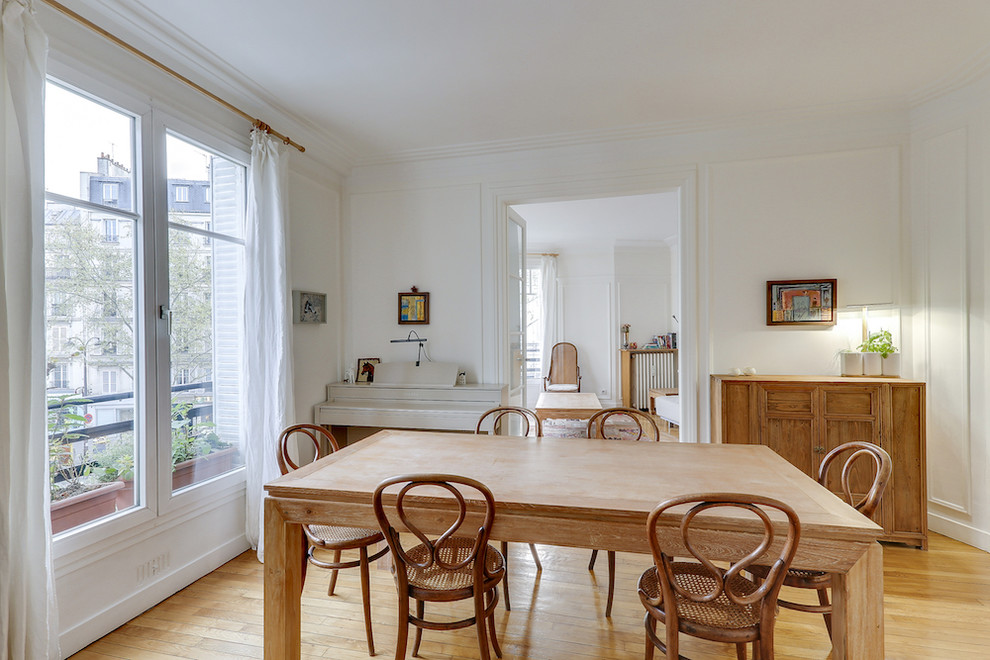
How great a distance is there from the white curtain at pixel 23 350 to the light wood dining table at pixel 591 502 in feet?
2.88

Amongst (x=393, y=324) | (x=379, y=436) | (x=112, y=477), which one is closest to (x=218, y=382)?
(x=112, y=477)

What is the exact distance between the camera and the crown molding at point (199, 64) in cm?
231

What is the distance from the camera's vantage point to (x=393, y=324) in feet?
14.6

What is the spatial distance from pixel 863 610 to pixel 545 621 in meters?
1.30

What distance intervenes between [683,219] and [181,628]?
3.91m

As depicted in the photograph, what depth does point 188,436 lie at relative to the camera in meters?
2.87

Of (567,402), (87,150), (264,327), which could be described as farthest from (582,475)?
(567,402)

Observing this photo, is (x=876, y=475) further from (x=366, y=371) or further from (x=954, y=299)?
(x=366, y=371)

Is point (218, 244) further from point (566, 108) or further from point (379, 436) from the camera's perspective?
point (566, 108)

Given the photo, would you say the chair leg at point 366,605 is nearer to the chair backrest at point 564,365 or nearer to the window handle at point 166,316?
the window handle at point 166,316

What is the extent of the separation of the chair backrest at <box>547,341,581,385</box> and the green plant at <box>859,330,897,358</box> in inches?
182

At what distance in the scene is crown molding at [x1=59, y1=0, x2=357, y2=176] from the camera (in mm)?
2311

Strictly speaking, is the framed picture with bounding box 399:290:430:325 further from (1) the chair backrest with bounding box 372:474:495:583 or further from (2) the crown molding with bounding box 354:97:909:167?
(1) the chair backrest with bounding box 372:474:495:583

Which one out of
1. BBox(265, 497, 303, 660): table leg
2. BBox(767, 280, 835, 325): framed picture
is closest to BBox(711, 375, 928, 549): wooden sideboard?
BBox(767, 280, 835, 325): framed picture
